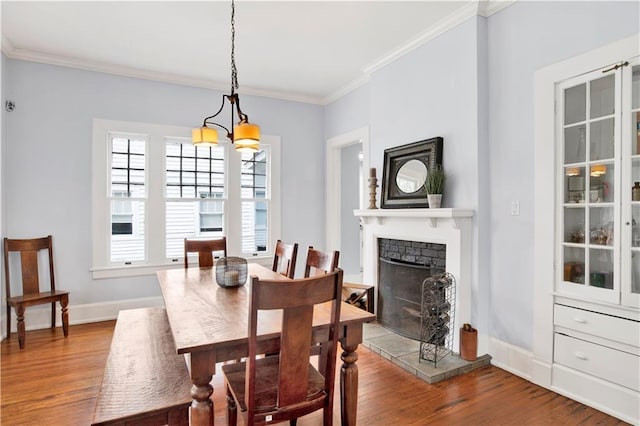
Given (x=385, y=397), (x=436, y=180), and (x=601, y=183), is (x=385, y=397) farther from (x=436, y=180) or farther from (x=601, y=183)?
(x=601, y=183)

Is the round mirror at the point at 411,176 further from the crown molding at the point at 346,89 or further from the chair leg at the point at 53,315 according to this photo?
the chair leg at the point at 53,315

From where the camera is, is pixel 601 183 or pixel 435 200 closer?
pixel 601 183

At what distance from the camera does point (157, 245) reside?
4.23m

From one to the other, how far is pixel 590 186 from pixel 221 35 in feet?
10.5

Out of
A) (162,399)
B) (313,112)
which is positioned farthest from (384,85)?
(162,399)

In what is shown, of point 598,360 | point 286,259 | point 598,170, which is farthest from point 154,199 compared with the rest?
point 598,360

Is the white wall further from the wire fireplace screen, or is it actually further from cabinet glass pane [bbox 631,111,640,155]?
cabinet glass pane [bbox 631,111,640,155]

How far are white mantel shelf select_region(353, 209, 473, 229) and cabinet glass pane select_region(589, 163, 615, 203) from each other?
0.80m

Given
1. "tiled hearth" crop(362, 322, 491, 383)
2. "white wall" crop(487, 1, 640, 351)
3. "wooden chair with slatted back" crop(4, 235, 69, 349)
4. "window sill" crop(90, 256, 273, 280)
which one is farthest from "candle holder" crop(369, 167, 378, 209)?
"wooden chair with slatted back" crop(4, 235, 69, 349)

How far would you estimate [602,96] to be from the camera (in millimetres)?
2217

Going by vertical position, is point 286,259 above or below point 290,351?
above

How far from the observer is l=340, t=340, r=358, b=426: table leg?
68.8 inches

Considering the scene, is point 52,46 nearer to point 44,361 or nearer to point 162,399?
point 44,361

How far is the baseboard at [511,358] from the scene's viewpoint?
2592 mm
